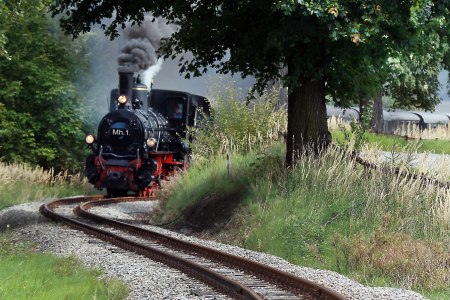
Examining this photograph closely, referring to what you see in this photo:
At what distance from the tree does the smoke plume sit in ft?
26.6

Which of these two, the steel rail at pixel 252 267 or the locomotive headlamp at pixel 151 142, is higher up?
the locomotive headlamp at pixel 151 142

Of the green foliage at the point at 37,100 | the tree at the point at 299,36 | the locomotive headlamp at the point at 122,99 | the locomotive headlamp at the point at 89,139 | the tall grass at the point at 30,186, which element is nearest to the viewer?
the tree at the point at 299,36

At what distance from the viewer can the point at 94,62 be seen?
4056 centimetres

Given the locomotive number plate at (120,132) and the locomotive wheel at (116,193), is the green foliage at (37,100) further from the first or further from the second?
the locomotive number plate at (120,132)

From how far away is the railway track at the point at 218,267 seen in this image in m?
9.37

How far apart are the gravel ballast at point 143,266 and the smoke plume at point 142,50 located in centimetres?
916

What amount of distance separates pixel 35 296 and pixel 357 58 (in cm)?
798

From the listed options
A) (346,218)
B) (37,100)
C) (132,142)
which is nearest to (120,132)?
(132,142)

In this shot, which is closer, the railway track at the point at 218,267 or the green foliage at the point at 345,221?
the railway track at the point at 218,267

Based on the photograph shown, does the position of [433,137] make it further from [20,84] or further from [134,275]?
[134,275]

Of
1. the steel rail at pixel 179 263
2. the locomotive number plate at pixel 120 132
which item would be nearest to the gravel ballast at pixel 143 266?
the steel rail at pixel 179 263

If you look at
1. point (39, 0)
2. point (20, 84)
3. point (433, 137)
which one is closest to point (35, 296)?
point (39, 0)

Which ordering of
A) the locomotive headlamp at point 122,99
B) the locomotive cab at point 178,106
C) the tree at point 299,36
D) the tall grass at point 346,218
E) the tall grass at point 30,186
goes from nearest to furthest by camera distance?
the tall grass at point 346,218, the tree at point 299,36, the locomotive headlamp at point 122,99, the tall grass at point 30,186, the locomotive cab at point 178,106

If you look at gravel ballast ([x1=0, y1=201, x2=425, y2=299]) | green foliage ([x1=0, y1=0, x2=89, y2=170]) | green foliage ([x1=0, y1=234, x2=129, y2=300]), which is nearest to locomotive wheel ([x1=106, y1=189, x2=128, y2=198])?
gravel ballast ([x1=0, y1=201, x2=425, y2=299])
